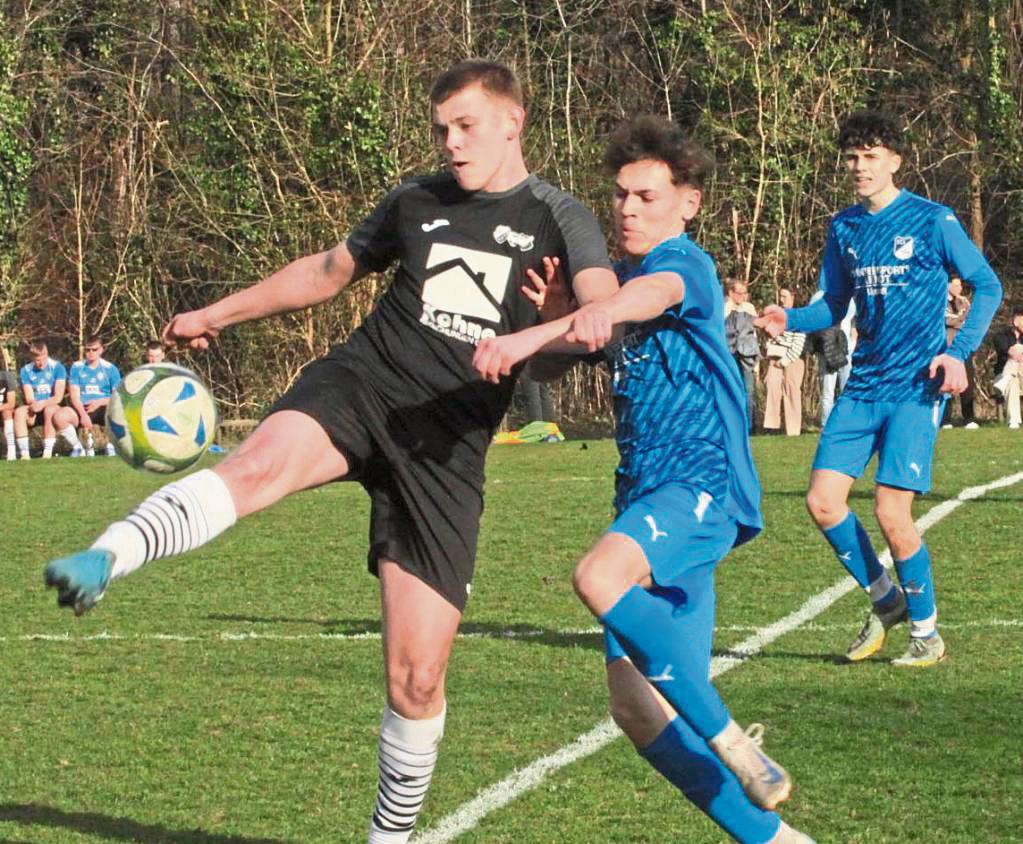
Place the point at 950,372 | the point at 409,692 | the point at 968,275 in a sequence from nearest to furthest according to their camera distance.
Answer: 1. the point at 409,692
2. the point at 950,372
3. the point at 968,275

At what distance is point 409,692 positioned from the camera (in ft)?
14.8

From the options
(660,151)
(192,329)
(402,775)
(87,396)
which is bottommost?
(87,396)

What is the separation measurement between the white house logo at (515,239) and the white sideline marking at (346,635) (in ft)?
12.3

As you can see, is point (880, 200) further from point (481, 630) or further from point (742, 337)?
point (742, 337)

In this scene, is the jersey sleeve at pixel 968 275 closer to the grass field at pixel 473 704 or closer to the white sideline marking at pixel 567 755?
the grass field at pixel 473 704

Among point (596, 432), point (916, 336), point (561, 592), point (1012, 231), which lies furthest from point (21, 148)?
point (916, 336)

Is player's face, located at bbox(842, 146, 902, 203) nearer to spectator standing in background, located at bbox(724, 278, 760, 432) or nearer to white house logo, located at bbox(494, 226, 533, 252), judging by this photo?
white house logo, located at bbox(494, 226, 533, 252)

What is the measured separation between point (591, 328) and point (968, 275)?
3.79 meters

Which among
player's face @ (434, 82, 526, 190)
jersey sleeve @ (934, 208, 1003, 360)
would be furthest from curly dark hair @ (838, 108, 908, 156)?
player's face @ (434, 82, 526, 190)

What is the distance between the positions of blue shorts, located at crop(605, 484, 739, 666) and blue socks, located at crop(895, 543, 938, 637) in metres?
3.07

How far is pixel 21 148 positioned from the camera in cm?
2872

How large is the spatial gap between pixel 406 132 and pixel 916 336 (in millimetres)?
21220

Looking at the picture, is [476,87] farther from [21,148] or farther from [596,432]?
[21,148]

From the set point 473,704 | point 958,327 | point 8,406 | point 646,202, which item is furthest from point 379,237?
point 8,406
